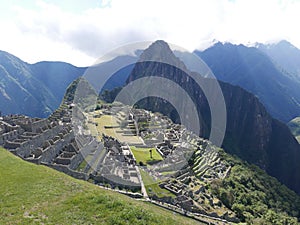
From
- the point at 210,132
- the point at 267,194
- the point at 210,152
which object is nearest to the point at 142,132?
the point at 210,152

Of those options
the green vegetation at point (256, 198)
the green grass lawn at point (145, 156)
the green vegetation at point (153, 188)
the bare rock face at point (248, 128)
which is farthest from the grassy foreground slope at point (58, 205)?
the bare rock face at point (248, 128)

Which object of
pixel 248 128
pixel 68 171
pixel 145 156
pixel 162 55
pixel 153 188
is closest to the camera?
pixel 68 171

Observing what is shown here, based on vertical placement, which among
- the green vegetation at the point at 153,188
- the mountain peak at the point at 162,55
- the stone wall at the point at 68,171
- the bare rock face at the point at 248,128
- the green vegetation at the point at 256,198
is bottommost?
the green vegetation at the point at 256,198

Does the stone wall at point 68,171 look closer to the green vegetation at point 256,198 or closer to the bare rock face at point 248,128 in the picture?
the green vegetation at point 256,198

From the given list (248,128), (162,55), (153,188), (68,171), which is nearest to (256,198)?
(153,188)

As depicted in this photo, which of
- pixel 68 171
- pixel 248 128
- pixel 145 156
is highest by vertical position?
pixel 248 128

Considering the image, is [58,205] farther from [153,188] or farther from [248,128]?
[248,128]

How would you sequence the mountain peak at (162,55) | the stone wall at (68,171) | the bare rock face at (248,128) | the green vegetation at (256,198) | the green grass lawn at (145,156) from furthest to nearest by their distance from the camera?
the mountain peak at (162,55) < the bare rock face at (248,128) < the green grass lawn at (145,156) < the green vegetation at (256,198) < the stone wall at (68,171)
